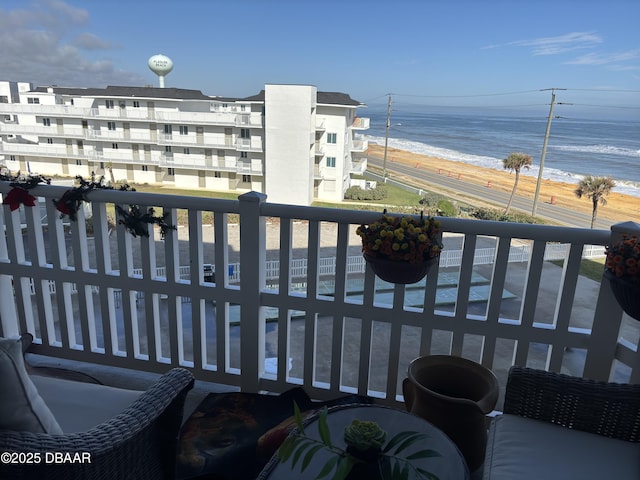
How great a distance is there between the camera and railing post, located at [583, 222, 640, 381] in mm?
1652

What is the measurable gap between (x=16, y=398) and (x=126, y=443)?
25cm

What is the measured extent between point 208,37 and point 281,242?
32.0 m

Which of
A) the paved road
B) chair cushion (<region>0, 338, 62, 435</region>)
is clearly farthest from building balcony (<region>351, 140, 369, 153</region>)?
chair cushion (<region>0, 338, 62, 435</region>)

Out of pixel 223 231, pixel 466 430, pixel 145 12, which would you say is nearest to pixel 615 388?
pixel 466 430

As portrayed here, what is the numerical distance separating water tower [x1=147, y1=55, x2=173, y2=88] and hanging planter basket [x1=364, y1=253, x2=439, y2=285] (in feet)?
91.7

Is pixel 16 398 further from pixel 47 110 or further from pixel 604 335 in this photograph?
pixel 47 110

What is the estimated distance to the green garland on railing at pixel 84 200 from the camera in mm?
1960

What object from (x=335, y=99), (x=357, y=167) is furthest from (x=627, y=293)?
(x=357, y=167)

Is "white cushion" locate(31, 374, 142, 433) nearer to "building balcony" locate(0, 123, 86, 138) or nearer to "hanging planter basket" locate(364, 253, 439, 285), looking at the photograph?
"hanging planter basket" locate(364, 253, 439, 285)

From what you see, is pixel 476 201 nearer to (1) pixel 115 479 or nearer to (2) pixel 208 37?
(2) pixel 208 37

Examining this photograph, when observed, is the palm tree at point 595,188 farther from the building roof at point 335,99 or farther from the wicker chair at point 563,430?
the wicker chair at point 563,430

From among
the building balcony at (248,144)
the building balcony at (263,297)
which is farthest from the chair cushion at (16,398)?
the building balcony at (248,144)

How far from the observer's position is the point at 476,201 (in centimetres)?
2250

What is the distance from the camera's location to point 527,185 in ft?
86.9
